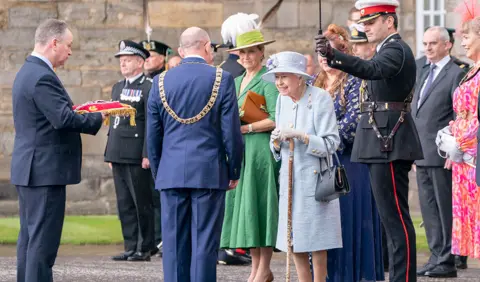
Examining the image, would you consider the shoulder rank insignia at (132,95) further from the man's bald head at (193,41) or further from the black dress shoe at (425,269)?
the man's bald head at (193,41)

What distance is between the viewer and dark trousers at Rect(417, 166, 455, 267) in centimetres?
1131

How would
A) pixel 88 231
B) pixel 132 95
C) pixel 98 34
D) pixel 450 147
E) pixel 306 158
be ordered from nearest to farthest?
1. pixel 306 158
2. pixel 450 147
3. pixel 132 95
4. pixel 88 231
5. pixel 98 34

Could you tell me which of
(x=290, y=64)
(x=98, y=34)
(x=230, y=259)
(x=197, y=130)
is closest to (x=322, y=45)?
(x=290, y=64)

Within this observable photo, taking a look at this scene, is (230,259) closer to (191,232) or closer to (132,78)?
(132,78)

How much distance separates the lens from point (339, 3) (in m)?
→ 16.0

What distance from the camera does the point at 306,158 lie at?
29.5ft

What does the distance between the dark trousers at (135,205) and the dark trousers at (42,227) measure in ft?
11.8

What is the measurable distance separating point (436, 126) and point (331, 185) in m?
3.10

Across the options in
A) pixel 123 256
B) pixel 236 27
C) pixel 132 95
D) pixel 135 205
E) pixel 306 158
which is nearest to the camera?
pixel 306 158

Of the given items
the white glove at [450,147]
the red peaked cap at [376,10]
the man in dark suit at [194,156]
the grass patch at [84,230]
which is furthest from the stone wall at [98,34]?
the man in dark suit at [194,156]

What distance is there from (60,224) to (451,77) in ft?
13.9

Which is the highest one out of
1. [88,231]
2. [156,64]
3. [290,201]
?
[156,64]

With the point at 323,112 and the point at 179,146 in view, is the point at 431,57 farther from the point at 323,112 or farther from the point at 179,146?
the point at 179,146

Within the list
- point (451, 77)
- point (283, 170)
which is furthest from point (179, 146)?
point (451, 77)
